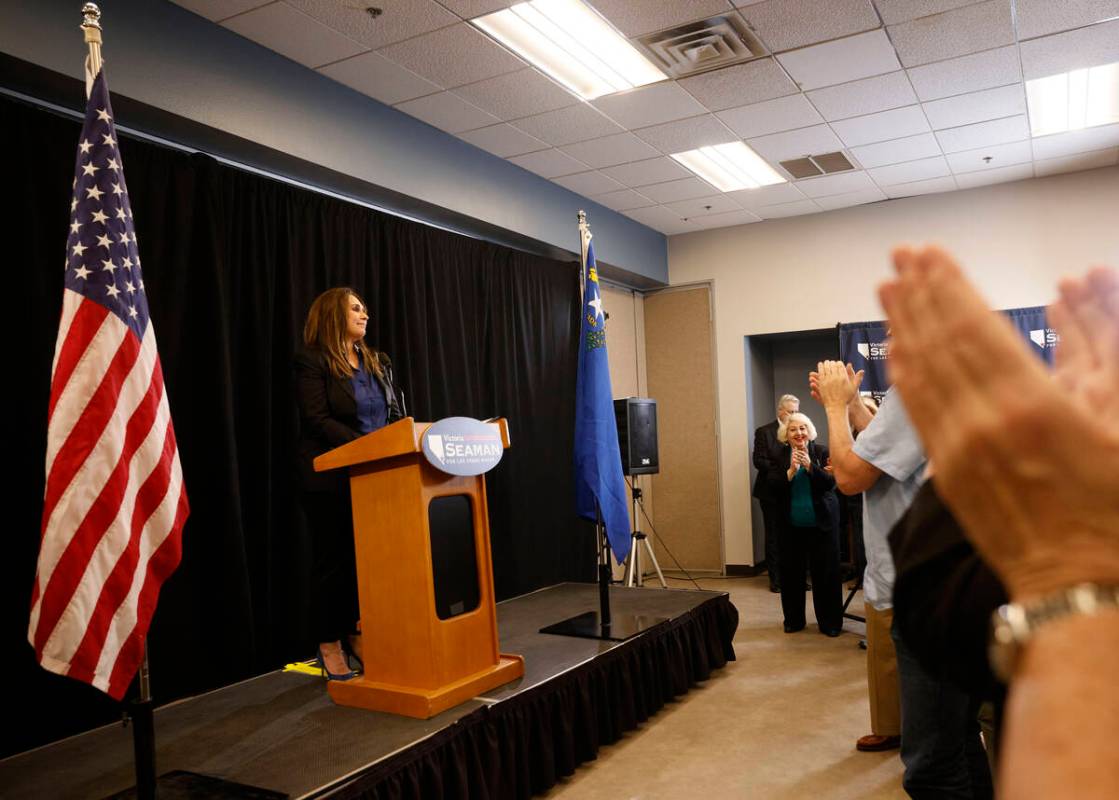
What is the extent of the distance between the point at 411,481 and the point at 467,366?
8.17 ft

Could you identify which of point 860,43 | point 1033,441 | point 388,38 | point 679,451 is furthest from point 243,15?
point 679,451

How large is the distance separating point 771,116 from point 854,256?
240cm

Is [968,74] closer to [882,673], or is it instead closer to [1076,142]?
[1076,142]

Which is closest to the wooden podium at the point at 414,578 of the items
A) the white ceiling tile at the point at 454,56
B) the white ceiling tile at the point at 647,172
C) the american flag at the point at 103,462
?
the american flag at the point at 103,462

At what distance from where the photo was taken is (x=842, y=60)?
14.2 feet

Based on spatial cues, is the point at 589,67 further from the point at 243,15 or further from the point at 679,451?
the point at 679,451

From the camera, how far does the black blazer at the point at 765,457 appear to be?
5602 mm

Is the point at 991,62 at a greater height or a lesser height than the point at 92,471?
greater

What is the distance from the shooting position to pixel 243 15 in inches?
140

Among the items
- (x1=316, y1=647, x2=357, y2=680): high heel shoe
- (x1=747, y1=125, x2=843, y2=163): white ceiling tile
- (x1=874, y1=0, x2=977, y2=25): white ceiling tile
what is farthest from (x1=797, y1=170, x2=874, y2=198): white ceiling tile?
(x1=316, y1=647, x2=357, y2=680): high heel shoe

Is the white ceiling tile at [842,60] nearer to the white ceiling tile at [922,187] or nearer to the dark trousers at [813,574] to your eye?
the white ceiling tile at [922,187]

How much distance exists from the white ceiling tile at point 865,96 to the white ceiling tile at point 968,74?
0.22ft

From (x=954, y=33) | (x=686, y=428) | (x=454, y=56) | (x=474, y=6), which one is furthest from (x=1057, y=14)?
(x=686, y=428)

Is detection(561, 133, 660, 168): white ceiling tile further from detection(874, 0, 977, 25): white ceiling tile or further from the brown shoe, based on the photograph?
the brown shoe
